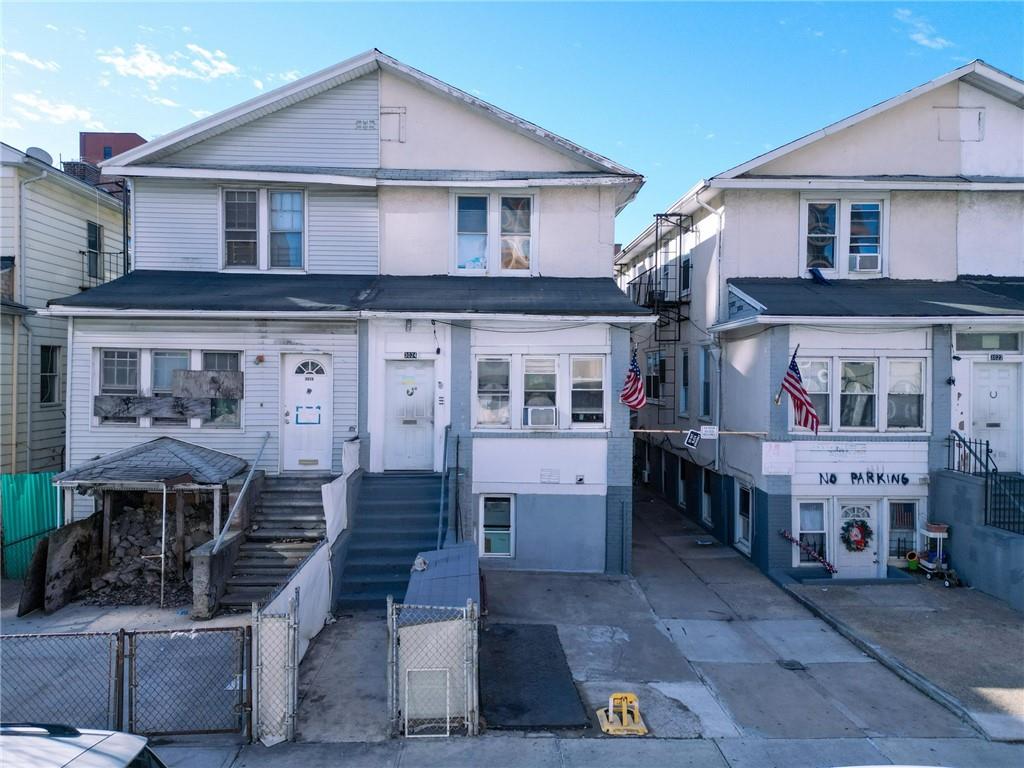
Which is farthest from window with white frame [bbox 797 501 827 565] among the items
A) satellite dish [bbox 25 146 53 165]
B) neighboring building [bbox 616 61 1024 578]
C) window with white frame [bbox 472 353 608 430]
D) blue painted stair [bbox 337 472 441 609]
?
satellite dish [bbox 25 146 53 165]

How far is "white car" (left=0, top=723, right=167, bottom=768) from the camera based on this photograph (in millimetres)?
3822

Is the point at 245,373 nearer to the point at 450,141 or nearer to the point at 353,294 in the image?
the point at 353,294

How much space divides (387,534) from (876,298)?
36.5 feet

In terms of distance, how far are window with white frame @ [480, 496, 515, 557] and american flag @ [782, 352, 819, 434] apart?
591 centimetres

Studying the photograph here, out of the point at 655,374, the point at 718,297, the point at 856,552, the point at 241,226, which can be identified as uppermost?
the point at 241,226

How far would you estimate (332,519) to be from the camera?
34.1 ft

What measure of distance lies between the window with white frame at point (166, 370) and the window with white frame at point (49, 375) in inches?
227

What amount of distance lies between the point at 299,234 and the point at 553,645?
1008 centimetres

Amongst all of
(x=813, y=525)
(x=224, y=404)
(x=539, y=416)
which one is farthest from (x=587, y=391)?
(x=224, y=404)

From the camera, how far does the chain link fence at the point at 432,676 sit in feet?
23.0

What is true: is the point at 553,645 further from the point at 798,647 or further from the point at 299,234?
the point at 299,234

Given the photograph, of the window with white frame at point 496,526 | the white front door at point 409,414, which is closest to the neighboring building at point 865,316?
the window with white frame at point 496,526

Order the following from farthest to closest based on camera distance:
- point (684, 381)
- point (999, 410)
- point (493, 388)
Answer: point (684, 381) < point (999, 410) < point (493, 388)

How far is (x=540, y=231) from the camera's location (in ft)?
45.9
